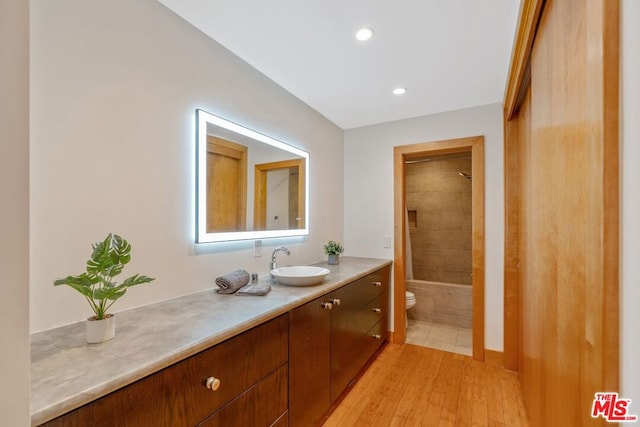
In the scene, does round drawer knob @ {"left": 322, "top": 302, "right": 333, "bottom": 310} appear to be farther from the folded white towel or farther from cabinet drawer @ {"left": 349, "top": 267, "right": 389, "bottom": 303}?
the folded white towel

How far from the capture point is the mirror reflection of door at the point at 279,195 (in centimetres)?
212

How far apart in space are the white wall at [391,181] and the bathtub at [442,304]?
851 millimetres

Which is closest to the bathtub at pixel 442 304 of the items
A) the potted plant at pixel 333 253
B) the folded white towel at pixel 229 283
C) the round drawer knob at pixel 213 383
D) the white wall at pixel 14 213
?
the potted plant at pixel 333 253

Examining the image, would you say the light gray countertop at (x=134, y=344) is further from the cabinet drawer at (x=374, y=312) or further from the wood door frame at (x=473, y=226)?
the wood door frame at (x=473, y=226)

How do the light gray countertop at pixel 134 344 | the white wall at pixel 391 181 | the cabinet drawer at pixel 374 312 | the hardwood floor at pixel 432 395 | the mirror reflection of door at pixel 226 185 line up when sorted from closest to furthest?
the light gray countertop at pixel 134 344 → the mirror reflection of door at pixel 226 185 → the hardwood floor at pixel 432 395 → the cabinet drawer at pixel 374 312 → the white wall at pixel 391 181

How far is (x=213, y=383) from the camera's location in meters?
0.98

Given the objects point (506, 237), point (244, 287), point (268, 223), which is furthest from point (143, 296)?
point (506, 237)

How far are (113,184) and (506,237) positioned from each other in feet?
9.11

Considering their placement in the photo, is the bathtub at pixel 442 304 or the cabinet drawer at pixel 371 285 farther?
the bathtub at pixel 442 304

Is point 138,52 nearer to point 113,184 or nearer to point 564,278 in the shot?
point 113,184

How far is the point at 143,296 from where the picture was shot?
1320 mm

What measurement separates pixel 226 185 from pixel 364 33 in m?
1.23

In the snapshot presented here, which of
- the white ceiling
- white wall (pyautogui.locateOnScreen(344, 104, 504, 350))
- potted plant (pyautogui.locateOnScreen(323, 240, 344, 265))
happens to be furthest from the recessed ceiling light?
potted plant (pyautogui.locateOnScreen(323, 240, 344, 265))
